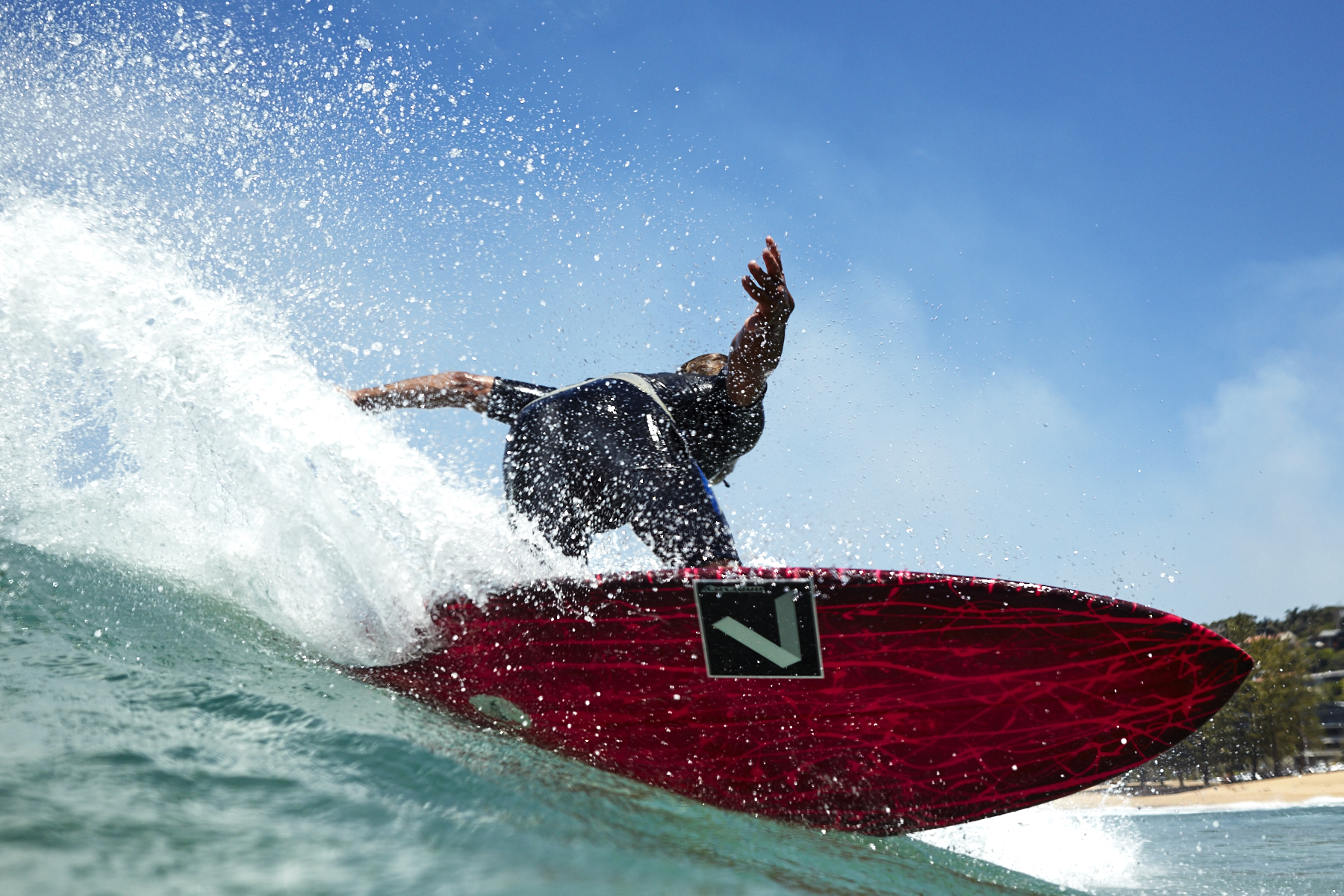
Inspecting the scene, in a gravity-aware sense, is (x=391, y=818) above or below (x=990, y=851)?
above

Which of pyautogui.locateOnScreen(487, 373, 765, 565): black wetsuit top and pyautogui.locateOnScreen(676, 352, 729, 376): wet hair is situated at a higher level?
pyautogui.locateOnScreen(676, 352, 729, 376): wet hair

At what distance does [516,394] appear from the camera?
3.51 metres

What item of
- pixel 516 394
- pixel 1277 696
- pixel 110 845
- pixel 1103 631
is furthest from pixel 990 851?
pixel 1277 696

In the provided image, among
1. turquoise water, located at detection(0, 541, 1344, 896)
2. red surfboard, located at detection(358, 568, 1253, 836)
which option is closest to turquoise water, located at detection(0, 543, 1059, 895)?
turquoise water, located at detection(0, 541, 1344, 896)

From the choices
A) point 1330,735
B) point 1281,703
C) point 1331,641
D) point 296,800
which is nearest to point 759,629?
point 296,800

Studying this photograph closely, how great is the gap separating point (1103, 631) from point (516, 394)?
2561mm

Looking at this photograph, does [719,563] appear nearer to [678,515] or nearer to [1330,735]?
[678,515]

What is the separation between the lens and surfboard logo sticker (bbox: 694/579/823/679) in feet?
8.39

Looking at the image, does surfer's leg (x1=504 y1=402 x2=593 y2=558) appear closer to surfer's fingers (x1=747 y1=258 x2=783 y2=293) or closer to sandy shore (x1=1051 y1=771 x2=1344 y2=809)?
surfer's fingers (x1=747 y1=258 x2=783 y2=293)

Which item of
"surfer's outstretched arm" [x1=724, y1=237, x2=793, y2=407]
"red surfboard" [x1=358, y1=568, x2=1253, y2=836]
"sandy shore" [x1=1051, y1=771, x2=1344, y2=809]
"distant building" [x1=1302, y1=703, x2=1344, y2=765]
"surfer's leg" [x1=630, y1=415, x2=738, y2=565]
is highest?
"surfer's outstretched arm" [x1=724, y1=237, x2=793, y2=407]

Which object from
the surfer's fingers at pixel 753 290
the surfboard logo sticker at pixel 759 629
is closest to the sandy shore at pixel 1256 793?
the surfboard logo sticker at pixel 759 629

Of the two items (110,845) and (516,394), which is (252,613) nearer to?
(516,394)

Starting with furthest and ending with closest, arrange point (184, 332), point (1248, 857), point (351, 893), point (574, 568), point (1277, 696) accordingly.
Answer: point (1277, 696) < point (1248, 857) < point (184, 332) < point (574, 568) < point (351, 893)

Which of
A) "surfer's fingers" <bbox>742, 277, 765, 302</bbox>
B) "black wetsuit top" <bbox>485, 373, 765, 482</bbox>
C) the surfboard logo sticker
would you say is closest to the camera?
the surfboard logo sticker
